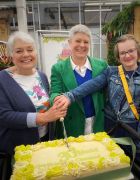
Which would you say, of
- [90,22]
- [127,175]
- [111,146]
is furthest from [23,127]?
[90,22]

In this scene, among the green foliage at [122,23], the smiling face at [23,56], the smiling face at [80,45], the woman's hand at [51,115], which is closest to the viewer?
the woman's hand at [51,115]

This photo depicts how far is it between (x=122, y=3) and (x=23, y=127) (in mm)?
7822

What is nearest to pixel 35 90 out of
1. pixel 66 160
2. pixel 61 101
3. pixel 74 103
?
pixel 61 101

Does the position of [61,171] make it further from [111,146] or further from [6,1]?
[6,1]

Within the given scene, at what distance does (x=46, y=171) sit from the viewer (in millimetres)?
985

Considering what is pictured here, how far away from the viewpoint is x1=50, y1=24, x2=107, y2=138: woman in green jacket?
69.6 inches

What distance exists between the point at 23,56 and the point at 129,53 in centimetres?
69

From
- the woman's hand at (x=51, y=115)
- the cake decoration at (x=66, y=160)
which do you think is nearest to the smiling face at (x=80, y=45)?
the woman's hand at (x=51, y=115)

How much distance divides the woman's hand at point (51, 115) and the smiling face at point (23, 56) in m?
0.36

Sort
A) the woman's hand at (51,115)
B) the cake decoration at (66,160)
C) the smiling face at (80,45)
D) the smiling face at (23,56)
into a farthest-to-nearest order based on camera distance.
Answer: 1. the smiling face at (80,45)
2. the smiling face at (23,56)
3. the woman's hand at (51,115)
4. the cake decoration at (66,160)

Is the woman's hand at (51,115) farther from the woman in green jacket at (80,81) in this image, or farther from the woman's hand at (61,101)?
the woman in green jacket at (80,81)

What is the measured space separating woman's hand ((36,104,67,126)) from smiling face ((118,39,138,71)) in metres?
0.55

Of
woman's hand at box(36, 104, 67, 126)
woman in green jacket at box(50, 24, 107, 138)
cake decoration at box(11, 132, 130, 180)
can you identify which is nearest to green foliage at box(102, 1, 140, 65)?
woman in green jacket at box(50, 24, 107, 138)

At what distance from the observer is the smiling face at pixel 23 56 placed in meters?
1.49
